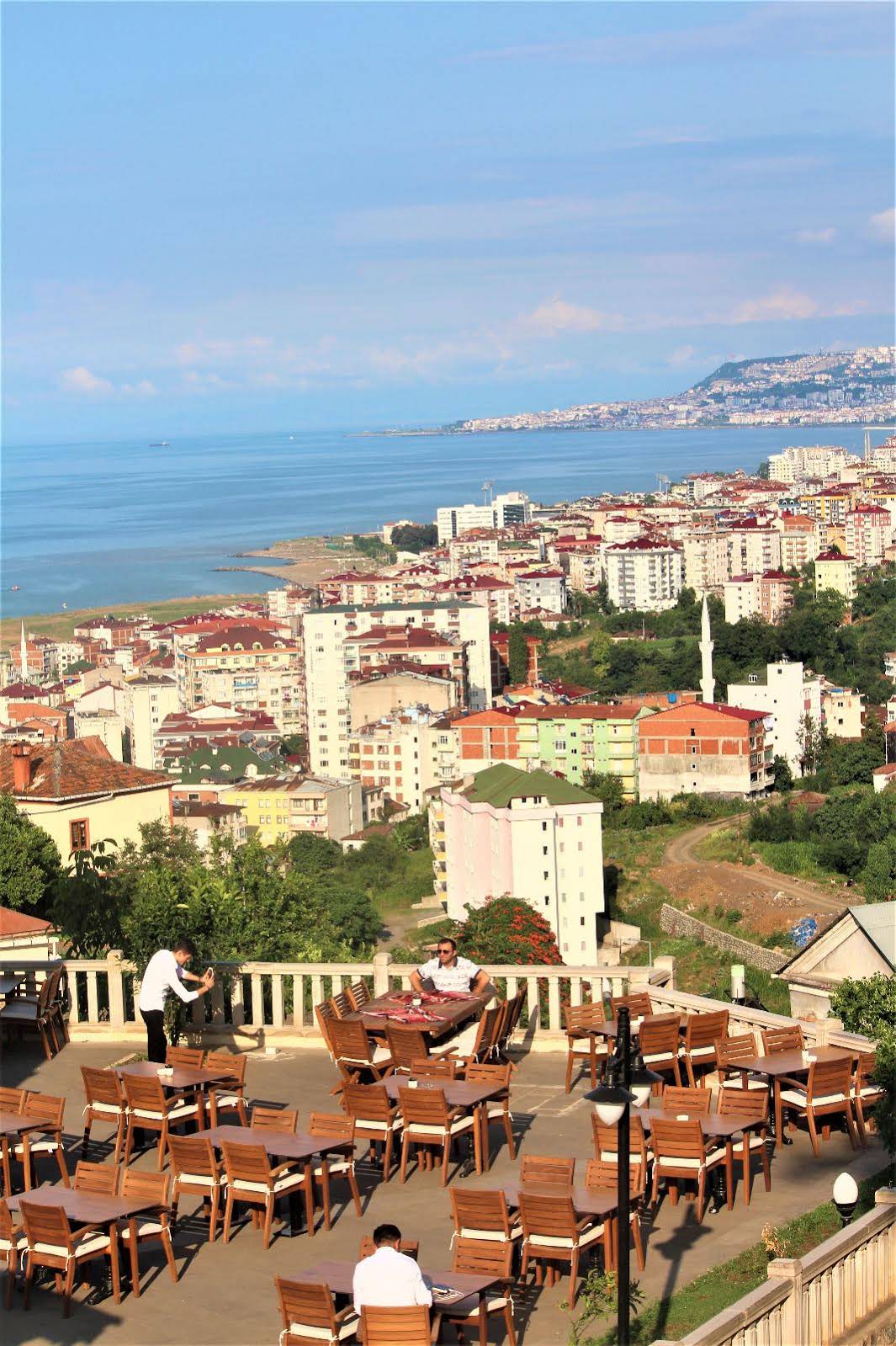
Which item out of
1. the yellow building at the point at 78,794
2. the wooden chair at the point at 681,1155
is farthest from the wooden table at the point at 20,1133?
the yellow building at the point at 78,794

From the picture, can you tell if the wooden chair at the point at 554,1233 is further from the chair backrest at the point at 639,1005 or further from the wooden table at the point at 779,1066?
the chair backrest at the point at 639,1005

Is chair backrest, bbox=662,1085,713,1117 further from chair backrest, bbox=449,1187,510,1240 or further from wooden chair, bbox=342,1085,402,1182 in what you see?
chair backrest, bbox=449,1187,510,1240

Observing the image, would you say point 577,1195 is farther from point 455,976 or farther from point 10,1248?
point 455,976

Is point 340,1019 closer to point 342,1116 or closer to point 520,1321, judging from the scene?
point 342,1116

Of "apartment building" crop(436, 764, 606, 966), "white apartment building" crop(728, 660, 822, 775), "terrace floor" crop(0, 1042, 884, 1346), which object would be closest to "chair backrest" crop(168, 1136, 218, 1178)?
"terrace floor" crop(0, 1042, 884, 1346)

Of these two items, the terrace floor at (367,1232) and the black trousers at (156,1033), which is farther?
the black trousers at (156,1033)

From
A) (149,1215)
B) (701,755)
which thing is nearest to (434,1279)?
(149,1215)

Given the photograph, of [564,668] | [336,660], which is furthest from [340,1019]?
[564,668]

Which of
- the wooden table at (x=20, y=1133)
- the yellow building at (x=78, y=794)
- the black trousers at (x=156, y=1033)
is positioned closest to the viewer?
the wooden table at (x=20, y=1133)
